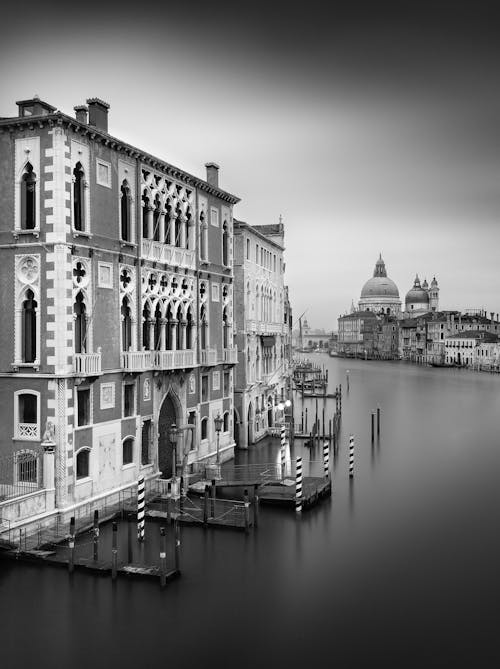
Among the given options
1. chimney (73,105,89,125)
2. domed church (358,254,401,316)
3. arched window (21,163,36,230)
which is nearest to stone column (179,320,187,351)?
arched window (21,163,36,230)

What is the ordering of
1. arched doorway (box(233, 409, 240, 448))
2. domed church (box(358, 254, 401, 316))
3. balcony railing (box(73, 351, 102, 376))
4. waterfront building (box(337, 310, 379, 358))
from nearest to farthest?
balcony railing (box(73, 351, 102, 376))
arched doorway (box(233, 409, 240, 448))
waterfront building (box(337, 310, 379, 358))
domed church (box(358, 254, 401, 316))

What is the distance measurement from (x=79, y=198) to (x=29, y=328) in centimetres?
306

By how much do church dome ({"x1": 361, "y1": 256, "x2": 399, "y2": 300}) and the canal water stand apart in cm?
16436

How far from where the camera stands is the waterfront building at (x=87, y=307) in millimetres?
14766

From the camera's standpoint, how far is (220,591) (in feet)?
43.0

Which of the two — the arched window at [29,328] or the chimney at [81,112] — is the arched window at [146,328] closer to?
the arched window at [29,328]

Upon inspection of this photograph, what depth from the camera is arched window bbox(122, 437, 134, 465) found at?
56.8 feet

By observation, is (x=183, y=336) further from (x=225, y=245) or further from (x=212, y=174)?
(x=212, y=174)

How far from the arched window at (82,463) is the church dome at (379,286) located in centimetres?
17127

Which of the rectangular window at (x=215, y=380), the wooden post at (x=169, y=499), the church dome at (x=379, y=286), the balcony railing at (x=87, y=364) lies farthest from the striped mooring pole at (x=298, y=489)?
the church dome at (x=379, y=286)

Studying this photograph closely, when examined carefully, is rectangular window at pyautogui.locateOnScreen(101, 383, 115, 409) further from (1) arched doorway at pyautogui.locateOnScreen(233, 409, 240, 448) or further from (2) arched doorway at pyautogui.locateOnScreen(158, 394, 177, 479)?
(1) arched doorway at pyautogui.locateOnScreen(233, 409, 240, 448)

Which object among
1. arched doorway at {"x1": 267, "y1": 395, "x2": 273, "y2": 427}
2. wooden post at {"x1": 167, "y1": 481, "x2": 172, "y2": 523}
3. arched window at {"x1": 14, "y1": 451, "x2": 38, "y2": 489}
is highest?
arched window at {"x1": 14, "y1": 451, "x2": 38, "y2": 489}

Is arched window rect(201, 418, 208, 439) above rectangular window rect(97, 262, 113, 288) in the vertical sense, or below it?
below

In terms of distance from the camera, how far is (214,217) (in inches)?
889
